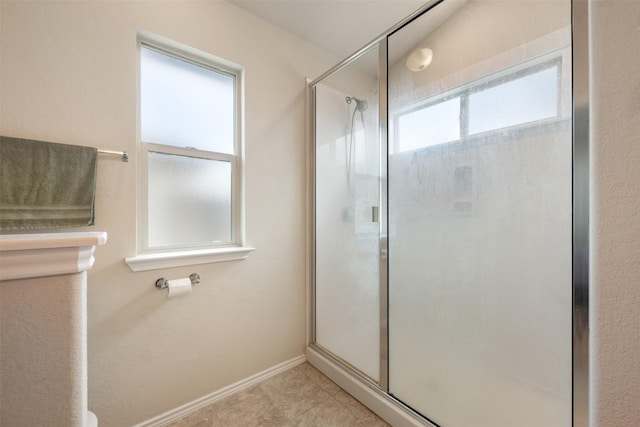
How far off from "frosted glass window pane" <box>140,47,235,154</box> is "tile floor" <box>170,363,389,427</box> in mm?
1566

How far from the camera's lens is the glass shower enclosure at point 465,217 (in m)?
0.98

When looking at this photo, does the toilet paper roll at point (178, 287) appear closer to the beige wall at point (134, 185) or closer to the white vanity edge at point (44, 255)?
the beige wall at point (134, 185)

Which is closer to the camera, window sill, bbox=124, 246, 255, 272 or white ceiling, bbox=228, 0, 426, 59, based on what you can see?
window sill, bbox=124, 246, 255, 272

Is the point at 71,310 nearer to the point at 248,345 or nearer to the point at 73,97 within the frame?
the point at 73,97

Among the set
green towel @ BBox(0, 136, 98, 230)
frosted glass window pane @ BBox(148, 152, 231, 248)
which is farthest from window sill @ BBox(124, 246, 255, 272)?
green towel @ BBox(0, 136, 98, 230)

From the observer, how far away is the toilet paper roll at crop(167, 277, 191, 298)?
4.34 ft

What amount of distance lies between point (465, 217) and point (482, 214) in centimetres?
7

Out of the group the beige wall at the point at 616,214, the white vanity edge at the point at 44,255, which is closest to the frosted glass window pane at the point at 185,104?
the white vanity edge at the point at 44,255

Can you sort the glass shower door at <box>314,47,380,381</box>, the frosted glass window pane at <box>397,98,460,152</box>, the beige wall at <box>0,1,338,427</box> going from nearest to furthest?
1. the beige wall at <box>0,1,338,427</box>
2. the frosted glass window pane at <box>397,98,460,152</box>
3. the glass shower door at <box>314,47,380,381</box>

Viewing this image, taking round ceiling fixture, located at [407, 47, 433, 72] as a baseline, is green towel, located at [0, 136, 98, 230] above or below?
below

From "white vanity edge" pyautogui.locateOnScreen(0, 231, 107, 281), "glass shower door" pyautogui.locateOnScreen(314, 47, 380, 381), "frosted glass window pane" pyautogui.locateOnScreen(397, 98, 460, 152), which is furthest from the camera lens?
"glass shower door" pyautogui.locateOnScreen(314, 47, 380, 381)

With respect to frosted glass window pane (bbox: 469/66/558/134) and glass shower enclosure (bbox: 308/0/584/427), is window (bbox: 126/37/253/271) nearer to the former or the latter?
glass shower enclosure (bbox: 308/0/584/427)

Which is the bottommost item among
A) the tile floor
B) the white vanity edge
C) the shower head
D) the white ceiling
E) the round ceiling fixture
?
the tile floor

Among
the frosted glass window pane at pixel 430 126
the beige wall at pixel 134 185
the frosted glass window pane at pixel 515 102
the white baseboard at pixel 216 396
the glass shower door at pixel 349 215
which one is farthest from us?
the glass shower door at pixel 349 215
